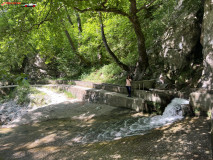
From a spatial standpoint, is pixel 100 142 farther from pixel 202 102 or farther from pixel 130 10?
pixel 130 10

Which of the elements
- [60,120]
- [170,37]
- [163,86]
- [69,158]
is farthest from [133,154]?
[170,37]

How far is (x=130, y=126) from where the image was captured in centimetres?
715

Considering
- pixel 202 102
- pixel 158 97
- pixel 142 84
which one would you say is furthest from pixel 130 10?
pixel 202 102

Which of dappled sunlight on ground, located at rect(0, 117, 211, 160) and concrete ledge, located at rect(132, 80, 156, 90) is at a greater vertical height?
concrete ledge, located at rect(132, 80, 156, 90)

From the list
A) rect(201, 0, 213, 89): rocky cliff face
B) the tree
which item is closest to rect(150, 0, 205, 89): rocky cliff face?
rect(201, 0, 213, 89): rocky cliff face

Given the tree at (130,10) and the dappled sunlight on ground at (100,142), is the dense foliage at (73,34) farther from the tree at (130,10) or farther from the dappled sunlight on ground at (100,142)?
the dappled sunlight on ground at (100,142)

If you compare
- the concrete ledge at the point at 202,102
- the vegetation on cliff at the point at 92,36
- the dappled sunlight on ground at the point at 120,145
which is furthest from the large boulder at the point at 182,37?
the dappled sunlight on ground at the point at 120,145

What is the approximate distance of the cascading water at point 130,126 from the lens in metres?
6.50

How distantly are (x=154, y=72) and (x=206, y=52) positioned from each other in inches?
141

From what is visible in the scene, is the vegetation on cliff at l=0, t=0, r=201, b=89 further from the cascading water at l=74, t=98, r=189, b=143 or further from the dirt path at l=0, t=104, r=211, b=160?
the cascading water at l=74, t=98, r=189, b=143

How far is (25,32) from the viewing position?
8.22 metres

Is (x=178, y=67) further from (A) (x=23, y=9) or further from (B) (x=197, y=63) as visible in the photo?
(A) (x=23, y=9)

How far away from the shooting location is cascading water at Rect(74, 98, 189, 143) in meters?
6.50

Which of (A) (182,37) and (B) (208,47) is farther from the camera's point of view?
(A) (182,37)
